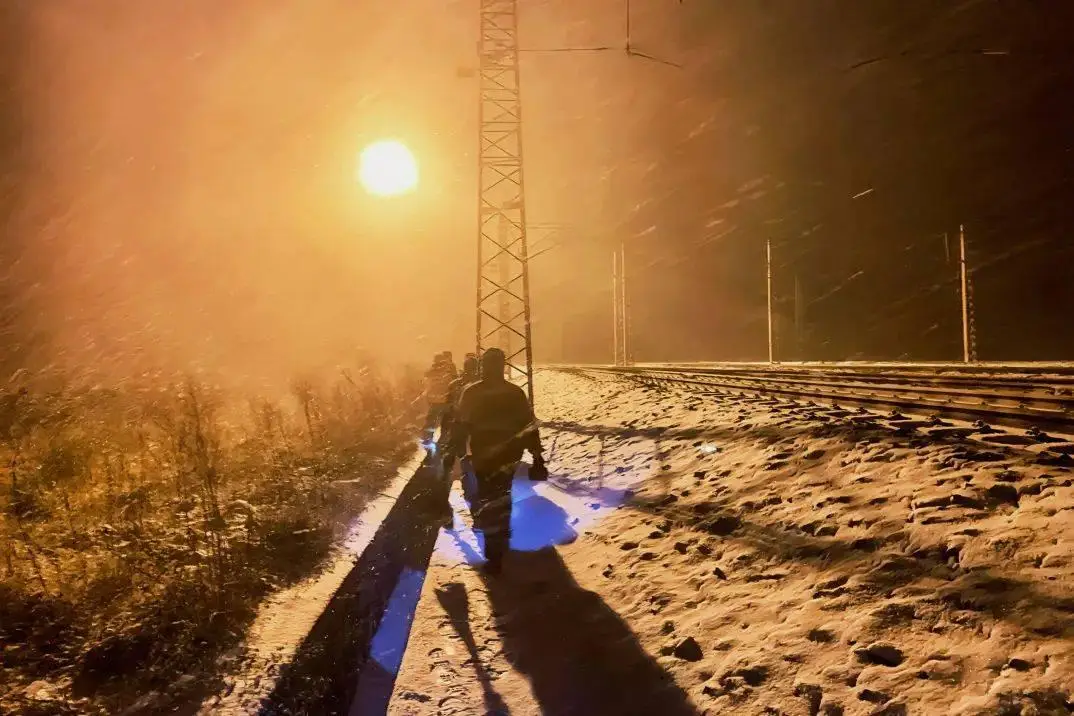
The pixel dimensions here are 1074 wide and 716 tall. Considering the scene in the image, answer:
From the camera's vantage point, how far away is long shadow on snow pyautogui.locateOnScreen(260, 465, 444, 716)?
3.26m

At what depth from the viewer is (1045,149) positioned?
161ft

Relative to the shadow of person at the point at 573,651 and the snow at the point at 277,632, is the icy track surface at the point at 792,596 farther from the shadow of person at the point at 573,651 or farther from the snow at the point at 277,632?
the snow at the point at 277,632

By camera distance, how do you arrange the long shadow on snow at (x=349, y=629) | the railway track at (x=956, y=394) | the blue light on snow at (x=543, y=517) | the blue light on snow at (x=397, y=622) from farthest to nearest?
the blue light on snow at (x=543, y=517) → the railway track at (x=956, y=394) → the blue light on snow at (x=397, y=622) → the long shadow on snow at (x=349, y=629)

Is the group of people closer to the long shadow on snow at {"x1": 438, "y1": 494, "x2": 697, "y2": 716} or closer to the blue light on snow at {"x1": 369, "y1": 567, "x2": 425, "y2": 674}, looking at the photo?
the long shadow on snow at {"x1": 438, "y1": 494, "x2": 697, "y2": 716}

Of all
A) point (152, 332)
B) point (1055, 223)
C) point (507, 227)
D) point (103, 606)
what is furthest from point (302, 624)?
point (1055, 223)

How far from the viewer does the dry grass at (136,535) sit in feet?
10.8

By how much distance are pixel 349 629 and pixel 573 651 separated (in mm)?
1534

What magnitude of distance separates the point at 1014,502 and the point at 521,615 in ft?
11.4

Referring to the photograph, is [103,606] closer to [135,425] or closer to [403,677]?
[403,677]

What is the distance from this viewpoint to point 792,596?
3973 millimetres

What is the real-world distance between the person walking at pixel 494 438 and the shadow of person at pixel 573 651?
0.49 m

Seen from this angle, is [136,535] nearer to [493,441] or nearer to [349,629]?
[349,629]

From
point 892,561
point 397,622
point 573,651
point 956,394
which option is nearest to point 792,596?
point 892,561

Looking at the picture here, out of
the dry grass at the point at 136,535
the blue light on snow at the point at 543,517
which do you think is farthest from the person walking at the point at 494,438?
the dry grass at the point at 136,535
